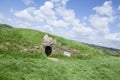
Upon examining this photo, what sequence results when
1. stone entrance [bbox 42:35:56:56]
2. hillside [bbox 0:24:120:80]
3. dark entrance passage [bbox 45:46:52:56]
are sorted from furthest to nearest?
dark entrance passage [bbox 45:46:52:56] < stone entrance [bbox 42:35:56:56] < hillside [bbox 0:24:120:80]

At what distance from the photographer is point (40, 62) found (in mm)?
31484

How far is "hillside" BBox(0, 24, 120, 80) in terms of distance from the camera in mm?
25234

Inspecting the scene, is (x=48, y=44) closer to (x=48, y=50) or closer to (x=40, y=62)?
(x=48, y=50)

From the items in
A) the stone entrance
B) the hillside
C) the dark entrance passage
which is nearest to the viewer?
the hillside

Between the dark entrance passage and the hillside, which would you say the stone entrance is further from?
the hillside

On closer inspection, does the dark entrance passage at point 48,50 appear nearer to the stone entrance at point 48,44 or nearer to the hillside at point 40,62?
the stone entrance at point 48,44

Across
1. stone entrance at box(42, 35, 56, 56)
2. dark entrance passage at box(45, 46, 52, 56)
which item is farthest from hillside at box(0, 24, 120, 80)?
dark entrance passage at box(45, 46, 52, 56)

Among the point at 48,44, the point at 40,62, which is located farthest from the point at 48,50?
the point at 40,62

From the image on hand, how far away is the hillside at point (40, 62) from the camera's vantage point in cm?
2523

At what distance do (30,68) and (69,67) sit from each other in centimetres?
747

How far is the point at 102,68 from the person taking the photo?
34781 mm

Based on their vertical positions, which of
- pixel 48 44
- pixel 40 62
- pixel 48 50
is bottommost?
pixel 40 62

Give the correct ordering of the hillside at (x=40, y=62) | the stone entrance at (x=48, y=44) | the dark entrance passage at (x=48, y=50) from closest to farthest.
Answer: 1. the hillside at (x=40, y=62)
2. the stone entrance at (x=48, y=44)
3. the dark entrance passage at (x=48, y=50)

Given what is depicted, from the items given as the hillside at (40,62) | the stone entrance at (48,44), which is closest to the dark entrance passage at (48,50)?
the stone entrance at (48,44)
